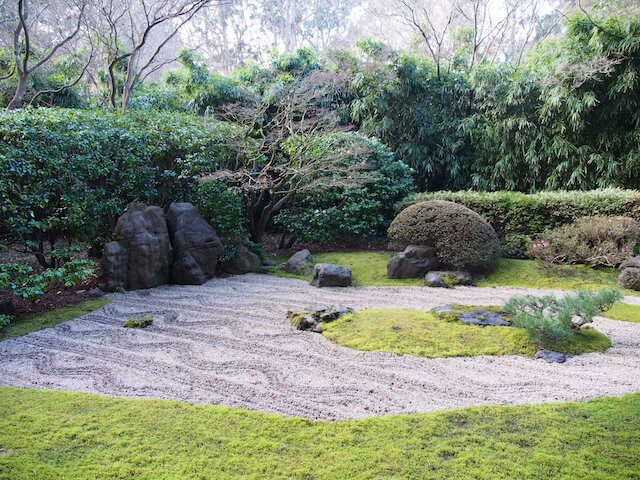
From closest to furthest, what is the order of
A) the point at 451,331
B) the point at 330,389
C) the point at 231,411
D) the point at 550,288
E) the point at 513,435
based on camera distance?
1. the point at 513,435
2. the point at 231,411
3. the point at 330,389
4. the point at 451,331
5. the point at 550,288

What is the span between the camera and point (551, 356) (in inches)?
141

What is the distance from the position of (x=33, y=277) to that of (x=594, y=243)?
24.6ft

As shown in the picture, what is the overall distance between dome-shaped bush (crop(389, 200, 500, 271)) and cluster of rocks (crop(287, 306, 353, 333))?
2.63 metres

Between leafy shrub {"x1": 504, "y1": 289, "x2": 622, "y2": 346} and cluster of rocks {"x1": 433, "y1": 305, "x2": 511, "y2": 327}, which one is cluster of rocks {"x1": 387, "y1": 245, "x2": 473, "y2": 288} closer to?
cluster of rocks {"x1": 433, "y1": 305, "x2": 511, "y2": 327}

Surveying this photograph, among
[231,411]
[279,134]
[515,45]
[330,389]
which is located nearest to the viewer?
[231,411]

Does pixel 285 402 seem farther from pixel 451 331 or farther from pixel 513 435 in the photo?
pixel 451 331

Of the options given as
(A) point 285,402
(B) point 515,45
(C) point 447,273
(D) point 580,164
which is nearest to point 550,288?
(C) point 447,273

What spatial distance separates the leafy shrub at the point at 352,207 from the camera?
8680mm

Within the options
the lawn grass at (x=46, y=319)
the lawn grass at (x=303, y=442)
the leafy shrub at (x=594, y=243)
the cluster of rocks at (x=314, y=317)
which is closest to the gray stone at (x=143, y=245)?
the lawn grass at (x=46, y=319)

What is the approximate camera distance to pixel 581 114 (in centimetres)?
A: 864

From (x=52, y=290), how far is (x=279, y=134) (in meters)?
4.09

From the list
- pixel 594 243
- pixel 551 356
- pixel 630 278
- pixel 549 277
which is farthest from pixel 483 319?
pixel 594 243

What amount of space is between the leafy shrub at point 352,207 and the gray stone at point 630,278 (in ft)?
13.5

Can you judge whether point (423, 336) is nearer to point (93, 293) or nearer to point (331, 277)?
point (331, 277)
